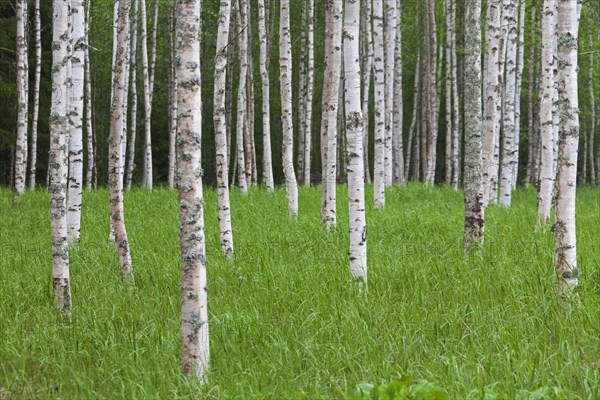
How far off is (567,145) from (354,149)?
212cm

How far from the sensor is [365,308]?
5680mm

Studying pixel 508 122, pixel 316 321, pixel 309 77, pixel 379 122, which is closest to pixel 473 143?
pixel 316 321

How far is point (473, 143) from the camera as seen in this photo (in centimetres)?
795

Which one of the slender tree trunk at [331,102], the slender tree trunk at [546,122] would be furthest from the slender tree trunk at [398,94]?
the slender tree trunk at [331,102]

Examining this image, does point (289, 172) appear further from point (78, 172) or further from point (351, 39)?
point (351, 39)

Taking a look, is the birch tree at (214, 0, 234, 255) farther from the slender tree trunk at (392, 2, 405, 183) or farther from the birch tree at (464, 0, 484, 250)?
the slender tree trunk at (392, 2, 405, 183)

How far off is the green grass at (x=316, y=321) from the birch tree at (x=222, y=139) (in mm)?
336

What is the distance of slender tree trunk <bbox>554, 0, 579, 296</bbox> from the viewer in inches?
213

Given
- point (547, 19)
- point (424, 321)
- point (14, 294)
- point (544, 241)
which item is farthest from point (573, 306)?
point (547, 19)

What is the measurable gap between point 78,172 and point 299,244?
4275mm

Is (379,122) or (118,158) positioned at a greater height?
(379,122)

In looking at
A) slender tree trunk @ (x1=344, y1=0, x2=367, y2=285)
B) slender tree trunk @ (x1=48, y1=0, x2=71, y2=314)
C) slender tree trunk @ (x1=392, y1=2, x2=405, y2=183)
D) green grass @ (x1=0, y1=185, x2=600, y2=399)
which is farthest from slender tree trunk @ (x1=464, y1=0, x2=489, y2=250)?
slender tree trunk @ (x1=392, y1=2, x2=405, y2=183)

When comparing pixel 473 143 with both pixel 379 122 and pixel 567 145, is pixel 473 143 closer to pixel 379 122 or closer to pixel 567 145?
pixel 567 145

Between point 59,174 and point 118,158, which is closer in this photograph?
point 59,174
